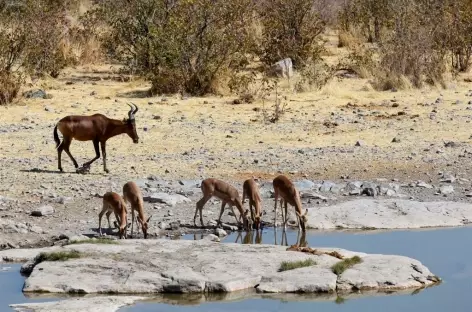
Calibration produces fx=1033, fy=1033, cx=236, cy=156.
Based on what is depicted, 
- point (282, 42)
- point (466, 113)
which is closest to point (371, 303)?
point (466, 113)

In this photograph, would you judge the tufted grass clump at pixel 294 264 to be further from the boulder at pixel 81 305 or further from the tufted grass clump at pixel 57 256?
the tufted grass clump at pixel 57 256

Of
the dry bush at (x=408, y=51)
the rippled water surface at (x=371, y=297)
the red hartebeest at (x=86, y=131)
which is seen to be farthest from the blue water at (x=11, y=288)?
the dry bush at (x=408, y=51)

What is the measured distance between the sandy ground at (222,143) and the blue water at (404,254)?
1967mm

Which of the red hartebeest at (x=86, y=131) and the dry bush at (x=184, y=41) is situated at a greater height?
the dry bush at (x=184, y=41)

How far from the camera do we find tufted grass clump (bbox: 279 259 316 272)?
33.7ft

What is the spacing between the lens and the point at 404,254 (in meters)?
11.5

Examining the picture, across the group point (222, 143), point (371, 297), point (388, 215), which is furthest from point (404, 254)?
point (222, 143)

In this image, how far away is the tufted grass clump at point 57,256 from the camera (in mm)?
10492

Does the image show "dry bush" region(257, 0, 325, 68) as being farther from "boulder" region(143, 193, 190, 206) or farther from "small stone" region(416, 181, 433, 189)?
"boulder" region(143, 193, 190, 206)

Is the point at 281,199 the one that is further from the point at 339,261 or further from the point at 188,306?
the point at 188,306

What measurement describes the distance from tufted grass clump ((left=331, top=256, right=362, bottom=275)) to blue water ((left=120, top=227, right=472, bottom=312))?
51 centimetres

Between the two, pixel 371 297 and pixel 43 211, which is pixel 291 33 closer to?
pixel 43 211

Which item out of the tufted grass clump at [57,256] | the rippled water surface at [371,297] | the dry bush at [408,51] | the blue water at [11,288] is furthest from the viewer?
the dry bush at [408,51]

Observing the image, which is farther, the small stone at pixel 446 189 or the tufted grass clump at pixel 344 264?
the small stone at pixel 446 189
